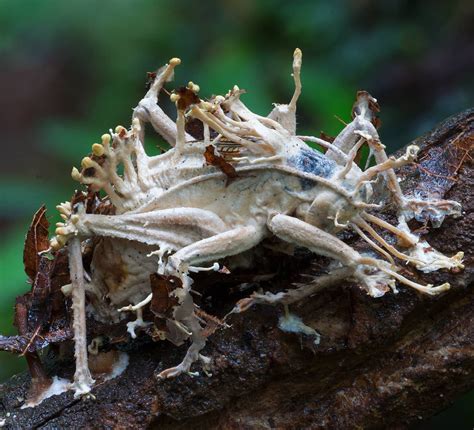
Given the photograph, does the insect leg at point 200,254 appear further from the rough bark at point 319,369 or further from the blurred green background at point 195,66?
the blurred green background at point 195,66

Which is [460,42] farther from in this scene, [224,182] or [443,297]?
[224,182]

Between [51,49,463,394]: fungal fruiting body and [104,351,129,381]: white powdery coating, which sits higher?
[51,49,463,394]: fungal fruiting body

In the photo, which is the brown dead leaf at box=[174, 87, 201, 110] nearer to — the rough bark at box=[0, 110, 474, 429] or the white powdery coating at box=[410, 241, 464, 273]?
the rough bark at box=[0, 110, 474, 429]

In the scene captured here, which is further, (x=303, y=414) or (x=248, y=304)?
(x=303, y=414)

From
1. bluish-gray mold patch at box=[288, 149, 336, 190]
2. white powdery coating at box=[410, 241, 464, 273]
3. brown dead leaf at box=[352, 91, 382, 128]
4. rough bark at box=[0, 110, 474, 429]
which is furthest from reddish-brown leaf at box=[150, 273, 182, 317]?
brown dead leaf at box=[352, 91, 382, 128]

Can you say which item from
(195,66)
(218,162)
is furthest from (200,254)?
(195,66)

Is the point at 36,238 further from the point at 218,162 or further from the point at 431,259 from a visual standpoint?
the point at 431,259

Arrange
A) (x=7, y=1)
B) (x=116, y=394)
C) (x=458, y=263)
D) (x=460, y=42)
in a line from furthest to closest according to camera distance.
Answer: (x=460, y=42)
(x=7, y=1)
(x=116, y=394)
(x=458, y=263)

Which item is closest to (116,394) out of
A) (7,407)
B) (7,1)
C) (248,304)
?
(7,407)
